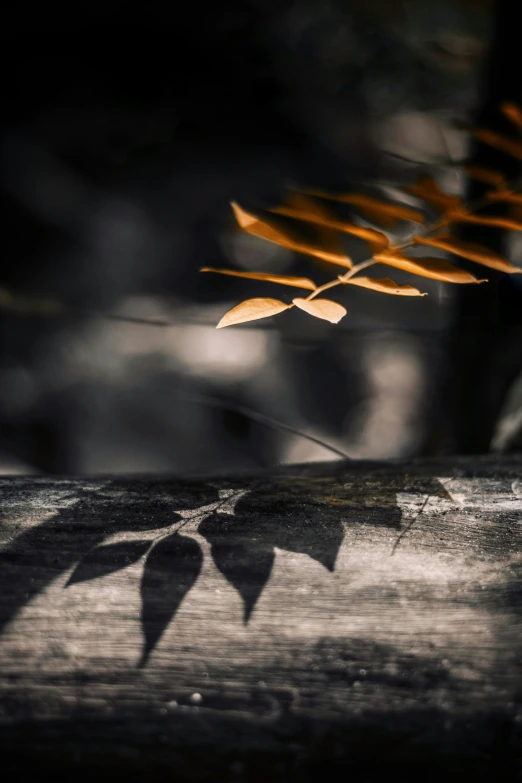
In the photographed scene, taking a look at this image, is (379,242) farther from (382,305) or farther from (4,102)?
(4,102)

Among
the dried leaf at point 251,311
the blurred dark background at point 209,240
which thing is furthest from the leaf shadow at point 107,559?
the blurred dark background at point 209,240

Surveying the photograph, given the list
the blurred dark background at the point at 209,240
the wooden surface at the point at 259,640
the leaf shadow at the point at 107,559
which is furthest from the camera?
the blurred dark background at the point at 209,240

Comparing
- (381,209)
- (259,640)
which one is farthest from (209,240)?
(259,640)

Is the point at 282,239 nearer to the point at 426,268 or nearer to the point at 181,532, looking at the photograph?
the point at 426,268

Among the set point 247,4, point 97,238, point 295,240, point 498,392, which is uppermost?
point 247,4

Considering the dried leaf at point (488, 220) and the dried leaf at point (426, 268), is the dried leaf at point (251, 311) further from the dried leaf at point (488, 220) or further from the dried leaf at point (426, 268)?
the dried leaf at point (488, 220)

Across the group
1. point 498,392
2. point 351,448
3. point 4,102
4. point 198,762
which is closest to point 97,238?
point 4,102

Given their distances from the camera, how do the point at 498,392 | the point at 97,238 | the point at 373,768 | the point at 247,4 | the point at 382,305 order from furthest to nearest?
the point at 97,238 < the point at 382,305 < the point at 247,4 < the point at 498,392 < the point at 373,768
